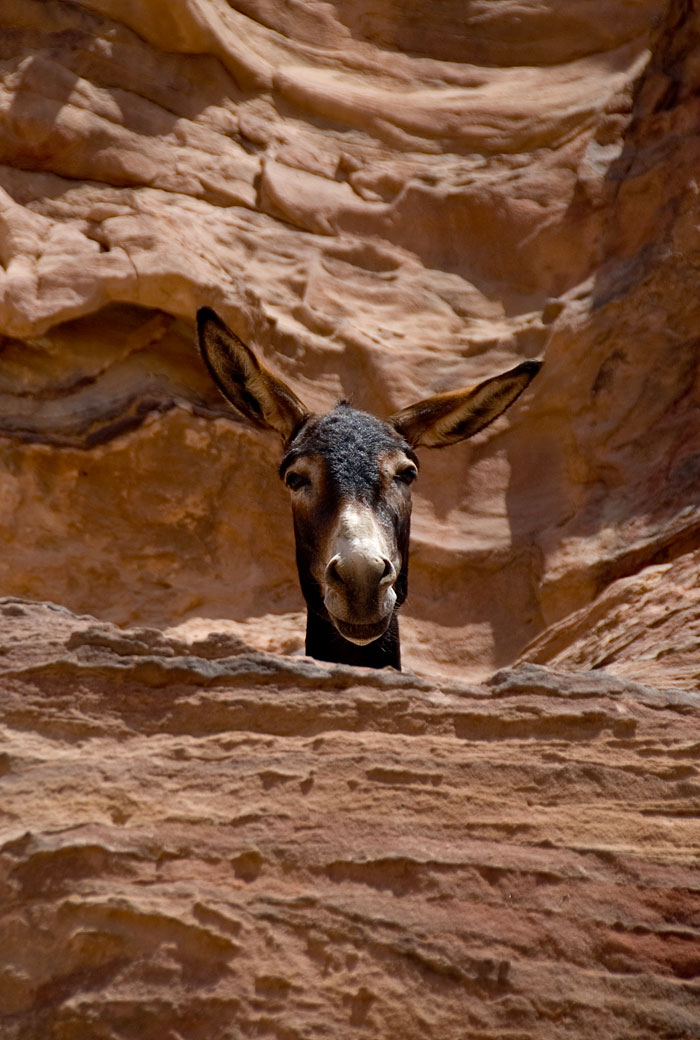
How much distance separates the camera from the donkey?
17.7 feet

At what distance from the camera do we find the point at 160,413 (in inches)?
336

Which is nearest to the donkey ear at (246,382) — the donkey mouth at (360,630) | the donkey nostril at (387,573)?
the donkey mouth at (360,630)

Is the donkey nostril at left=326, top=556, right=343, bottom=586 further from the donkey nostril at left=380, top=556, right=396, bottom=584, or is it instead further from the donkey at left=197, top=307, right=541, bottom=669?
the donkey nostril at left=380, top=556, right=396, bottom=584

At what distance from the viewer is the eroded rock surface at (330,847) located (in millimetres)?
3309

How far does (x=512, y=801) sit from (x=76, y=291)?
586 centimetres

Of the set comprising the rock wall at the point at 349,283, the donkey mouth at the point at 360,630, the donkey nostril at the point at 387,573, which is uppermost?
the rock wall at the point at 349,283

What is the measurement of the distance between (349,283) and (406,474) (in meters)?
3.45

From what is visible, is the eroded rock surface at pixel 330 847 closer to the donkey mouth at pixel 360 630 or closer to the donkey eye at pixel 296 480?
the donkey mouth at pixel 360 630

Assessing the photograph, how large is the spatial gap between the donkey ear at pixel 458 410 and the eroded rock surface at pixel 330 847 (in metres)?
3.09

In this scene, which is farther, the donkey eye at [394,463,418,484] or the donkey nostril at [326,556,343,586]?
the donkey eye at [394,463,418,484]

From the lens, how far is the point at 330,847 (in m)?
3.68

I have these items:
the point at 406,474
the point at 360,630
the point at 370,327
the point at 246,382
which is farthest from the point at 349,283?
the point at 360,630

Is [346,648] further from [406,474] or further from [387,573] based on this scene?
[387,573]

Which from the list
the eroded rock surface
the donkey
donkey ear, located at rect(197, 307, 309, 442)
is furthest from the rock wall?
the eroded rock surface
